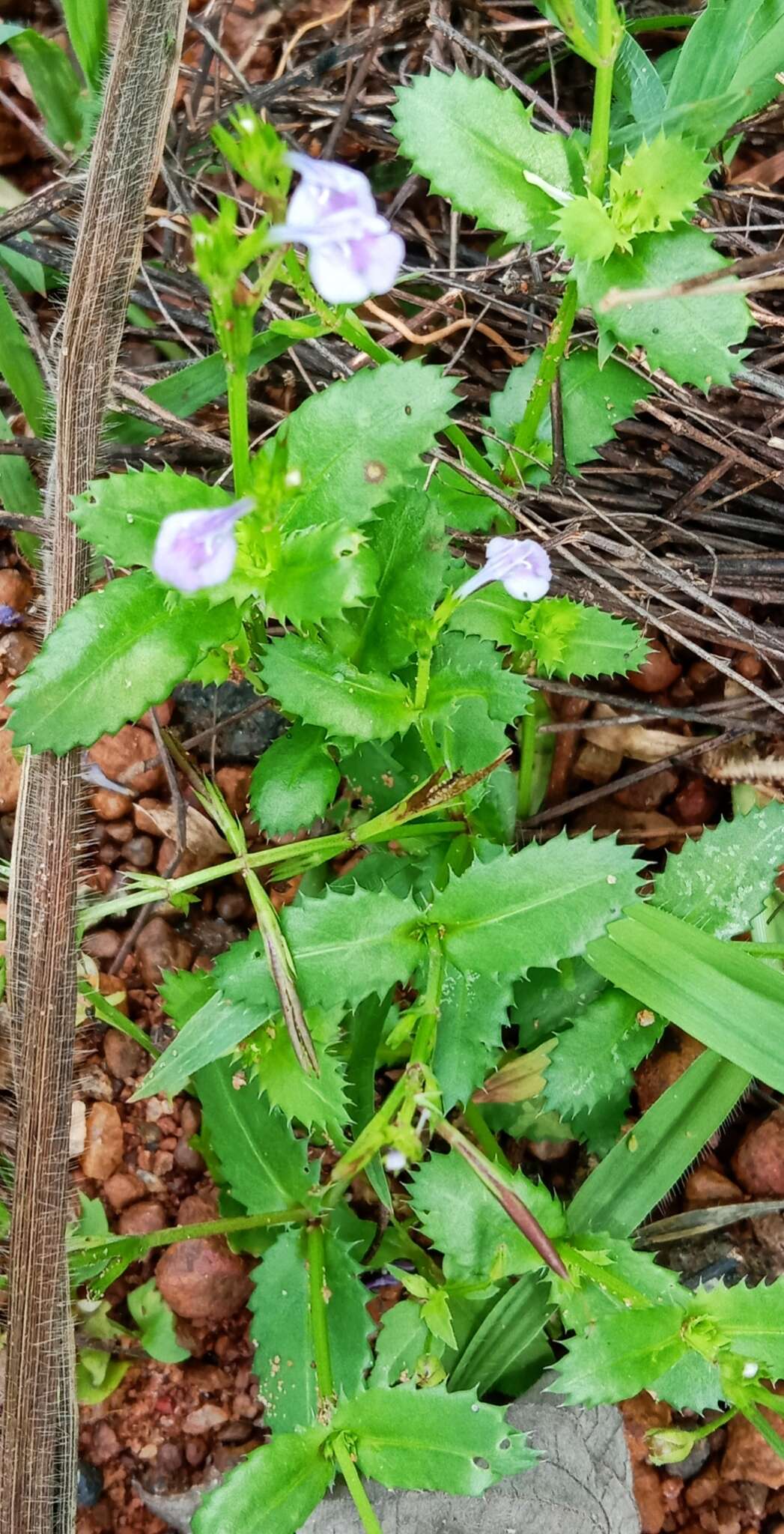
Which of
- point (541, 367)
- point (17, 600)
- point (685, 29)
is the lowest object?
point (17, 600)

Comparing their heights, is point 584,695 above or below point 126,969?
above

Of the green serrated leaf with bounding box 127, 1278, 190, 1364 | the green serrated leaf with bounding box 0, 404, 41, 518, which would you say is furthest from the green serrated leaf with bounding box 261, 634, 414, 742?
the green serrated leaf with bounding box 127, 1278, 190, 1364

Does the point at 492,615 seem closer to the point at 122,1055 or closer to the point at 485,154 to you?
the point at 485,154

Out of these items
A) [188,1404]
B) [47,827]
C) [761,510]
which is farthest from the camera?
[761,510]

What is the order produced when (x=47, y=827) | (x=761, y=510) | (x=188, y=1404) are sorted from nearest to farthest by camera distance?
(x=47, y=827) < (x=188, y=1404) < (x=761, y=510)

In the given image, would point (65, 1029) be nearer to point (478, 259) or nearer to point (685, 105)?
point (478, 259)

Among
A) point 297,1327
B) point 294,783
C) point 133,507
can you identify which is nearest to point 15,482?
point 133,507

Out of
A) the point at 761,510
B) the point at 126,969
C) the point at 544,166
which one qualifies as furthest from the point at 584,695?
the point at 126,969
